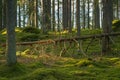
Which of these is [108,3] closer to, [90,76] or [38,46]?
[38,46]

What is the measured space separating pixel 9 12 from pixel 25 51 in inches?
348

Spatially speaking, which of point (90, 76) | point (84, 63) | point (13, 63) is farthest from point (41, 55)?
point (90, 76)

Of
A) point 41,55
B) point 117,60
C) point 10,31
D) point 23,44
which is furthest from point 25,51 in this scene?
point 10,31

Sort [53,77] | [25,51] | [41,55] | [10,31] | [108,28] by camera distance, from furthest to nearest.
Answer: [25,51] → [108,28] → [41,55] → [10,31] → [53,77]

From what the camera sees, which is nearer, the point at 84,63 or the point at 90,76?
the point at 90,76

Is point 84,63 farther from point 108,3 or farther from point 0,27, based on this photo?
point 0,27

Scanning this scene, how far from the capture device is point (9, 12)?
1194 cm

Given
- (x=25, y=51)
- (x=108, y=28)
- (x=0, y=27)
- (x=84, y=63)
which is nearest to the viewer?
(x=84, y=63)

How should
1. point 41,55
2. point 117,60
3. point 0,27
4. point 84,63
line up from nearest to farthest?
1. point 84,63
2. point 117,60
3. point 41,55
4. point 0,27

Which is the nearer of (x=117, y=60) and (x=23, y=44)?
(x=117, y=60)

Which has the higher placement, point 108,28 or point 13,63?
point 108,28

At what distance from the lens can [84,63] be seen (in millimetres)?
14320

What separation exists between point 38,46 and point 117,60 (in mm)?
5913

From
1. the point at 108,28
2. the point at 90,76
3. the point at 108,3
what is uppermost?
the point at 108,3
